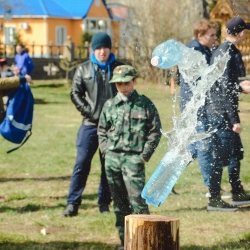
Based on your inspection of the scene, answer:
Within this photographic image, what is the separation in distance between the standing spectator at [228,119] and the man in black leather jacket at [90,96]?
1.18 m

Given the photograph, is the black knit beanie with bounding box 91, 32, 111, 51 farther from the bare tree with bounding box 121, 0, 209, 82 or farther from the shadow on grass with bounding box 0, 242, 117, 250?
the shadow on grass with bounding box 0, 242, 117, 250

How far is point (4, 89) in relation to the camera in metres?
8.56

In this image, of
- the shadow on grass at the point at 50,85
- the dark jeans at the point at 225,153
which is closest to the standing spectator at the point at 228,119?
the dark jeans at the point at 225,153

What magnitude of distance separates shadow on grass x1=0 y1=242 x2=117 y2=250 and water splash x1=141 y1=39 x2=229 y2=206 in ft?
4.48

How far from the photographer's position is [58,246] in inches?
256

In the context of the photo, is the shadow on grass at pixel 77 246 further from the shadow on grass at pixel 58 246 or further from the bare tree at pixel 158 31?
the bare tree at pixel 158 31

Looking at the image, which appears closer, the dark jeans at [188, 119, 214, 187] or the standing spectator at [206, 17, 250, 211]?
the standing spectator at [206, 17, 250, 211]

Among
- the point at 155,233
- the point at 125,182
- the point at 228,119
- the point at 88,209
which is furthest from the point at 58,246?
the point at 155,233

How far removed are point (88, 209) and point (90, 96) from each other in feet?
4.26

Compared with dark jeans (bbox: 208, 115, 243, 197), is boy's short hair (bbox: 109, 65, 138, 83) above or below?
above

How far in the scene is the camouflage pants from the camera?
6.04 metres

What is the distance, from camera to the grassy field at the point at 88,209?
257 inches

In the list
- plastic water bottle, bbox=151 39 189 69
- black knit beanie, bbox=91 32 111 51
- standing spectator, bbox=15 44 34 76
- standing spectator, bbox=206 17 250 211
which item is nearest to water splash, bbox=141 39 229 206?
plastic water bottle, bbox=151 39 189 69

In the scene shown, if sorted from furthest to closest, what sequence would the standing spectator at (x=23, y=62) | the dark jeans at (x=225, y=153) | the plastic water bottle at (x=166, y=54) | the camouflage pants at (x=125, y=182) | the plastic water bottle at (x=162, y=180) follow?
the standing spectator at (x=23, y=62)
the dark jeans at (x=225, y=153)
the camouflage pants at (x=125, y=182)
the plastic water bottle at (x=166, y=54)
the plastic water bottle at (x=162, y=180)
